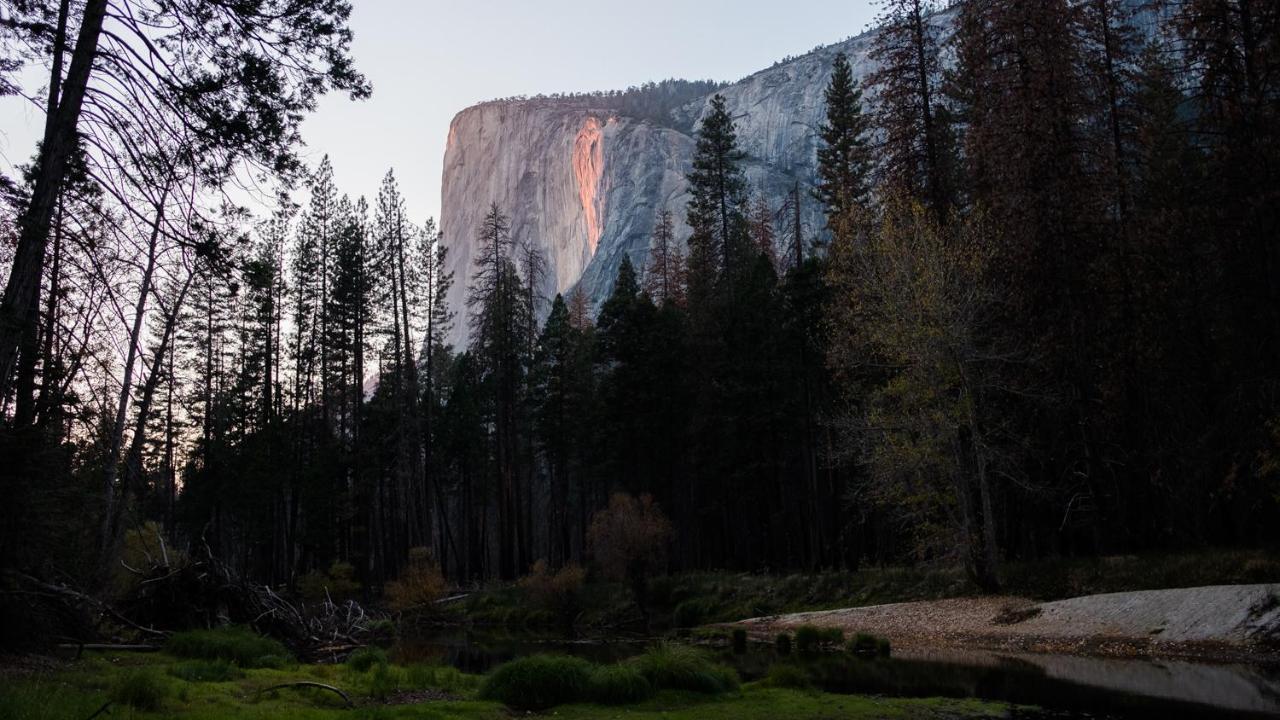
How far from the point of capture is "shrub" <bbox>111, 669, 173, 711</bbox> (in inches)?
280

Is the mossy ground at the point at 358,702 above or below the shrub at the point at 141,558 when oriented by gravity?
below

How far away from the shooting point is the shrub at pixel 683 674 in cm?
984

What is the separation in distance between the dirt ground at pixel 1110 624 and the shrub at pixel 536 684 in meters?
8.95

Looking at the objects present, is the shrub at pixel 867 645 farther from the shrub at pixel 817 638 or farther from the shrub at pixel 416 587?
the shrub at pixel 416 587

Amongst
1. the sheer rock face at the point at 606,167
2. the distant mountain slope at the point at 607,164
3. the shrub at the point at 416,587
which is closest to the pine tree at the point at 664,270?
the shrub at the point at 416,587

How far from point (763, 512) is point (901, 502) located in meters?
15.7

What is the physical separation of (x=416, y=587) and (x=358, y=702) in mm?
21492

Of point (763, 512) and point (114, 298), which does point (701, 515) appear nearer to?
point (763, 512)

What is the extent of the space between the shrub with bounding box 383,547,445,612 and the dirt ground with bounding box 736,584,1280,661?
1456cm

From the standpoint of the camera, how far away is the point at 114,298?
27.7 ft

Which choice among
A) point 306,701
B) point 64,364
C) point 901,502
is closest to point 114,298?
point 64,364

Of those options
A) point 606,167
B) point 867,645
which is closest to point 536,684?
point 867,645

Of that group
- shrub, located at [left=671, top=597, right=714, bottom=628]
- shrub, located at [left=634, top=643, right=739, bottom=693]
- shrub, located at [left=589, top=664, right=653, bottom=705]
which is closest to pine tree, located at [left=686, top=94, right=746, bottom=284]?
shrub, located at [left=671, top=597, right=714, bottom=628]

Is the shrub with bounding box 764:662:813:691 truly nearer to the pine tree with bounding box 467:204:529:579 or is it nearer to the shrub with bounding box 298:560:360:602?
the shrub with bounding box 298:560:360:602
